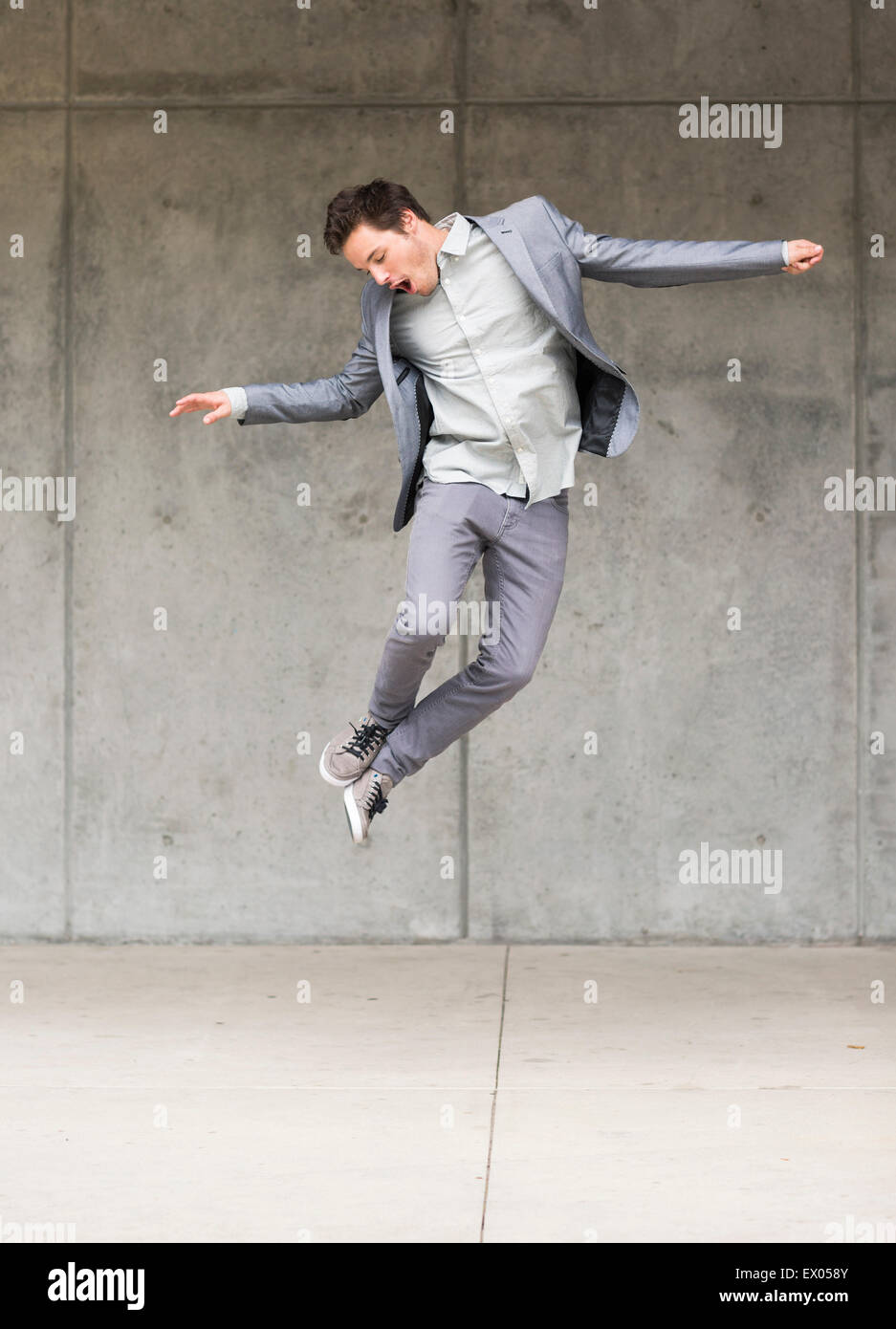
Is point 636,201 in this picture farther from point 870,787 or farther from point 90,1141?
point 90,1141

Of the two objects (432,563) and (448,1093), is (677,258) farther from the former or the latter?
(448,1093)

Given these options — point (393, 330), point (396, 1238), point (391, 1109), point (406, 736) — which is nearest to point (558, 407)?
point (393, 330)

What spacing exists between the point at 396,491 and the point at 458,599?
2.15 meters

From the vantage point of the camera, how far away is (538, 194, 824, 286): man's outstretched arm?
13.4 feet

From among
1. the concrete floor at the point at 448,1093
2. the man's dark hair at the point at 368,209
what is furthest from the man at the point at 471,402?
the concrete floor at the point at 448,1093

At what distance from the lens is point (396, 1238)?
10.9ft

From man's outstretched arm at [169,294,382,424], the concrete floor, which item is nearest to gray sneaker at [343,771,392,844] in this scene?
the concrete floor

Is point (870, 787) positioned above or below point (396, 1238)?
above

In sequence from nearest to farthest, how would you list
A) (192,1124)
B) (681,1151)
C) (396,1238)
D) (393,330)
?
(396,1238)
(681,1151)
(192,1124)
(393,330)

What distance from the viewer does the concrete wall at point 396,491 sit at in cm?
656

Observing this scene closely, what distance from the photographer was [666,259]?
164 inches

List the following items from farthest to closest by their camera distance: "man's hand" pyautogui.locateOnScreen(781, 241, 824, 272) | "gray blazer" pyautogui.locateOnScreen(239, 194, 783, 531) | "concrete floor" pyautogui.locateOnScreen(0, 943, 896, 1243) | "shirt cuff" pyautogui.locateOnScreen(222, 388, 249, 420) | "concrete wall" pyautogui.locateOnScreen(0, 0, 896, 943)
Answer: "concrete wall" pyautogui.locateOnScreen(0, 0, 896, 943) → "shirt cuff" pyautogui.locateOnScreen(222, 388, 249, 420) → "gray blazer" pyautogui.locateOnScreen(239, 194, 783, 531) → "man's hand" pyautogui.locateOnScreen(781, 241, 824, 272) → "concrete floor" pyautogui.locateOnScreen(0, 943, 896, 1243)

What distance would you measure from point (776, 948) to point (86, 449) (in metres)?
3.52

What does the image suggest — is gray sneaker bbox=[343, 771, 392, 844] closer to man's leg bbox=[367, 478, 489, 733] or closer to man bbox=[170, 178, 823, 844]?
man bbox=[170, 178, 823, 844]
